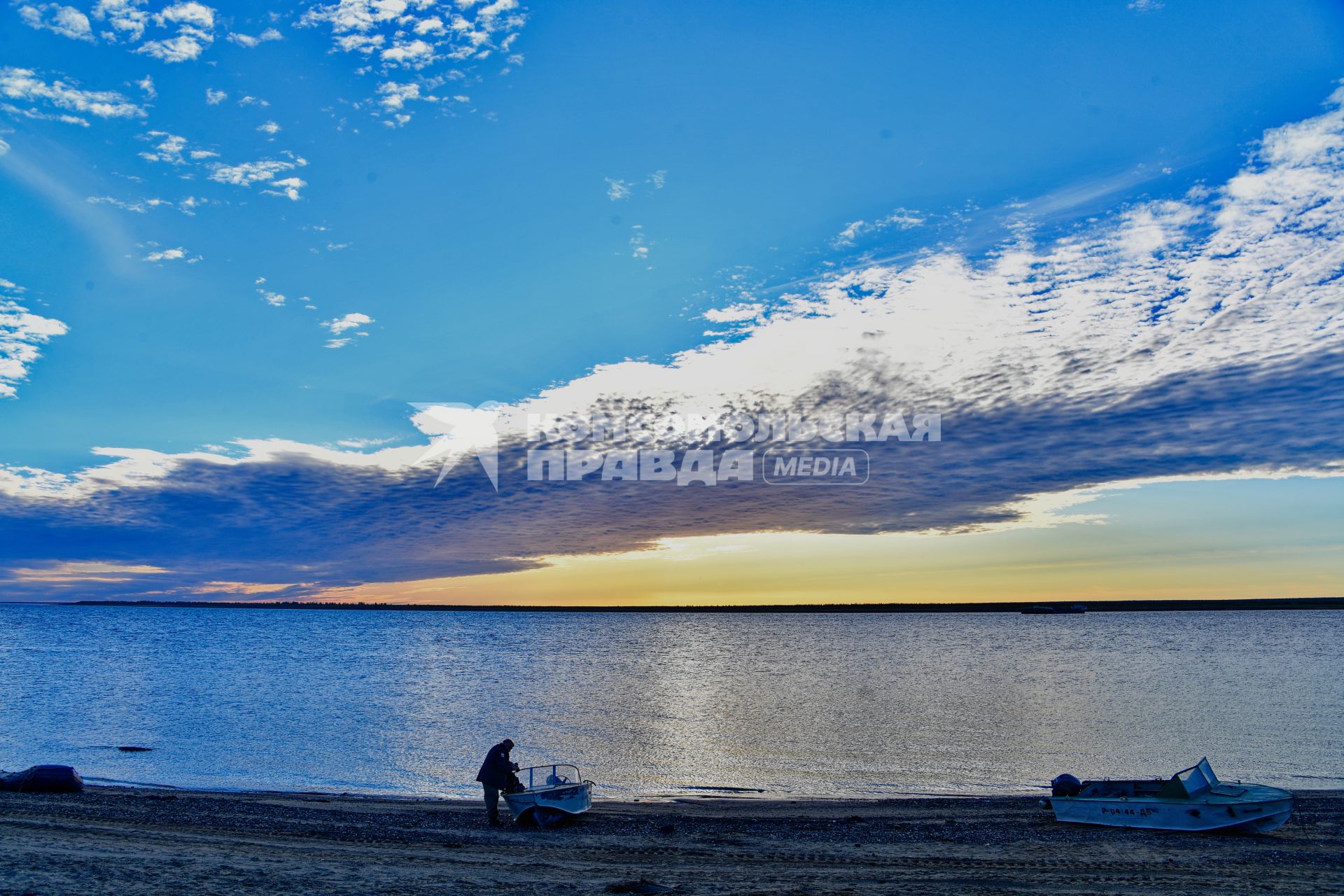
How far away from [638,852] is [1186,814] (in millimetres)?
12606

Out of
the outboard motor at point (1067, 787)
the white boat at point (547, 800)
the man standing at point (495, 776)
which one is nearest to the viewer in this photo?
the white boat at point (547, 800)

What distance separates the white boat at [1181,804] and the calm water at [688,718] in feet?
23.8

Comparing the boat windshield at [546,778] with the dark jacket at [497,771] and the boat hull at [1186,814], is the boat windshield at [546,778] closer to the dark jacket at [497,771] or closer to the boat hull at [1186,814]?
the dark jacket at [497,771]

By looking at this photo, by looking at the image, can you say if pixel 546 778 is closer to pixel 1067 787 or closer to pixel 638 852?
pixel 638 852

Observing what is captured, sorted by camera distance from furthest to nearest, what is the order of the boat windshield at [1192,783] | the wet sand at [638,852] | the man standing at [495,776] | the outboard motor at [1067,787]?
the outboard motor at [1067,787]
the man standing at [495,776]
the boat windshield at [1192,783]
the wet sand at [638,852]

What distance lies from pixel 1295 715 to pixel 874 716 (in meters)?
22.2

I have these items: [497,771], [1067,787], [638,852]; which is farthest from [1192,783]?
[497,771]

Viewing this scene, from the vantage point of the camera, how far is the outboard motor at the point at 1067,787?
20328mm

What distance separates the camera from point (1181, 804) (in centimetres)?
1850

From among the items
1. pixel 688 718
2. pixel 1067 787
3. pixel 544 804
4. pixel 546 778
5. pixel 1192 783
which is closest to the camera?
pixel 1192 783

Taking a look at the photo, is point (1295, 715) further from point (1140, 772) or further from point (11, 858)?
point (11, 858)

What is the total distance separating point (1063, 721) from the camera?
4284 cm

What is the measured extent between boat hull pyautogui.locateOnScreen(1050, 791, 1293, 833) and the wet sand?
0.97 ft

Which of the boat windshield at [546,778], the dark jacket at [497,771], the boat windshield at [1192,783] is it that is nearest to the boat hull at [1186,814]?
the boat windshield at [1192,783]
